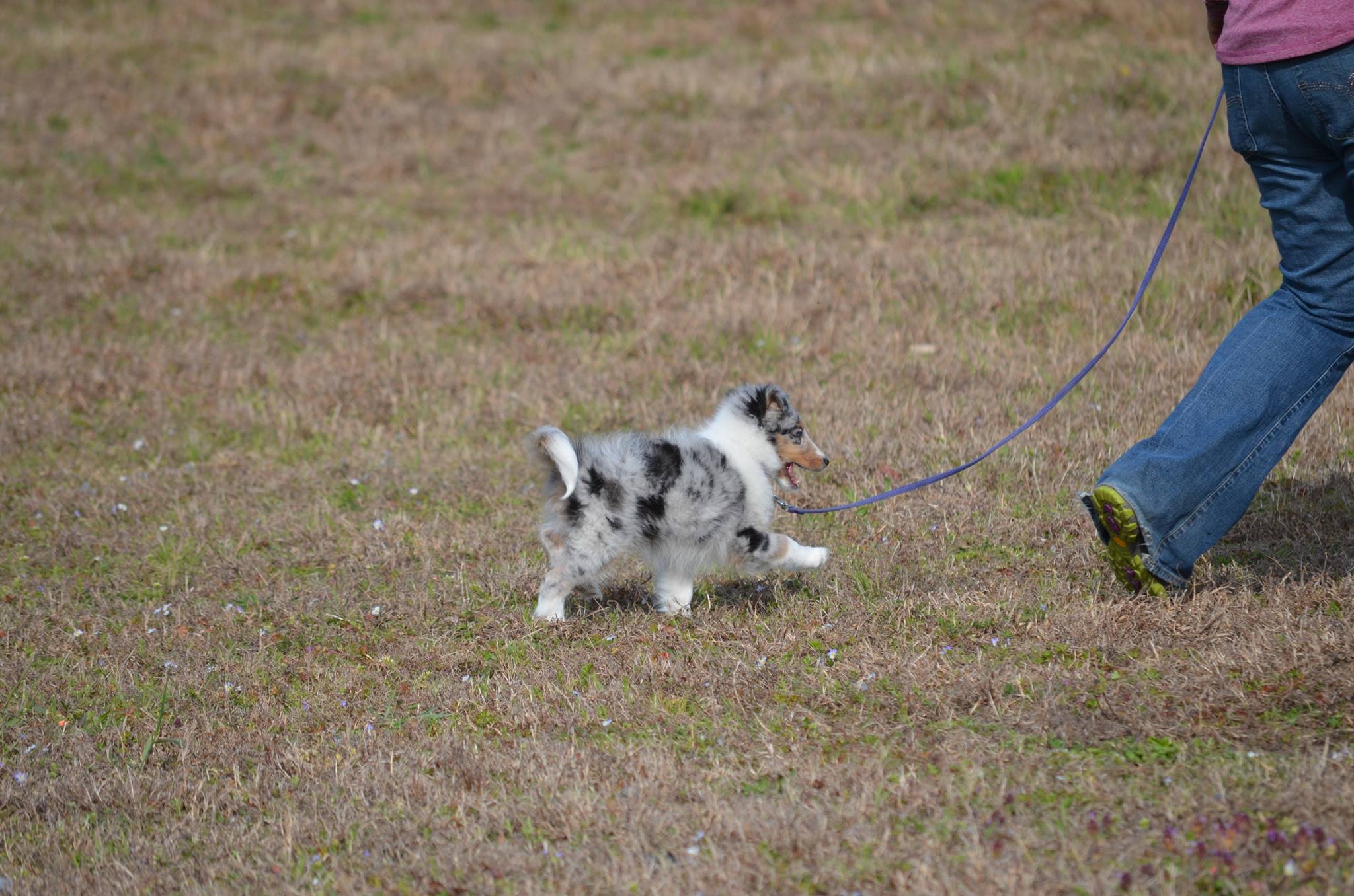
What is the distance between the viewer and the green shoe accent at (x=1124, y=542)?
14.2 ft

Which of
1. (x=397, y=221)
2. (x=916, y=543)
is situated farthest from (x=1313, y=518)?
(x=397, y=221)

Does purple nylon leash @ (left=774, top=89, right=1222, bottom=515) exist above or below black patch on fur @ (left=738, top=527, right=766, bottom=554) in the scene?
→ above

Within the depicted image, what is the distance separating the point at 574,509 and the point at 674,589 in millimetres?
609

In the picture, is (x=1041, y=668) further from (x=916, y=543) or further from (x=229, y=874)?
(x=229, y=874)

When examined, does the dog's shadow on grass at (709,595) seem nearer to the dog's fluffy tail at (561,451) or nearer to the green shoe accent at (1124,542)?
the dog's fluffy tail at (561,451)

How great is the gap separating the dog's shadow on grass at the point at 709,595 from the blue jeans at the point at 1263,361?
1.72 meters

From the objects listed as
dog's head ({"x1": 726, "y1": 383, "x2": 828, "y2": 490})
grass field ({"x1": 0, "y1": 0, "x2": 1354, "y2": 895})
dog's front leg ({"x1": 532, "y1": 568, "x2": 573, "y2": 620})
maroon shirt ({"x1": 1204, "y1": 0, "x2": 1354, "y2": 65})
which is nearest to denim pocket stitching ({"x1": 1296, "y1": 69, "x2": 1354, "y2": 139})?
maroon shirt ({"x1": 1204, "y1": 0, "x2": 1354, "y2": 65})

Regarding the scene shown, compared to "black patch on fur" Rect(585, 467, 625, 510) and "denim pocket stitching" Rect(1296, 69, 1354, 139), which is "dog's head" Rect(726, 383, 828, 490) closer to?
"black patch on fur" Rect(585, 467, 625, 510)

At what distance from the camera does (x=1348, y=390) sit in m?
7.16

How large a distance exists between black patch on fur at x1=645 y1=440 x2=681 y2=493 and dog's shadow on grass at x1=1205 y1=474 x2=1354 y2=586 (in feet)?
7.10

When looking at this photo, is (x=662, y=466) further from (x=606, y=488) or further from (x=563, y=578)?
(x=563, y=578)

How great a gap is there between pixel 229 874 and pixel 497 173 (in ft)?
37.6

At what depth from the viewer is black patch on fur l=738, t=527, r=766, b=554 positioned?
536 cm

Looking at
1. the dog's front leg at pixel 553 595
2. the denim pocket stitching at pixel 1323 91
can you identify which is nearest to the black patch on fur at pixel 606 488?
the dog's front leg at pixel 553 595
